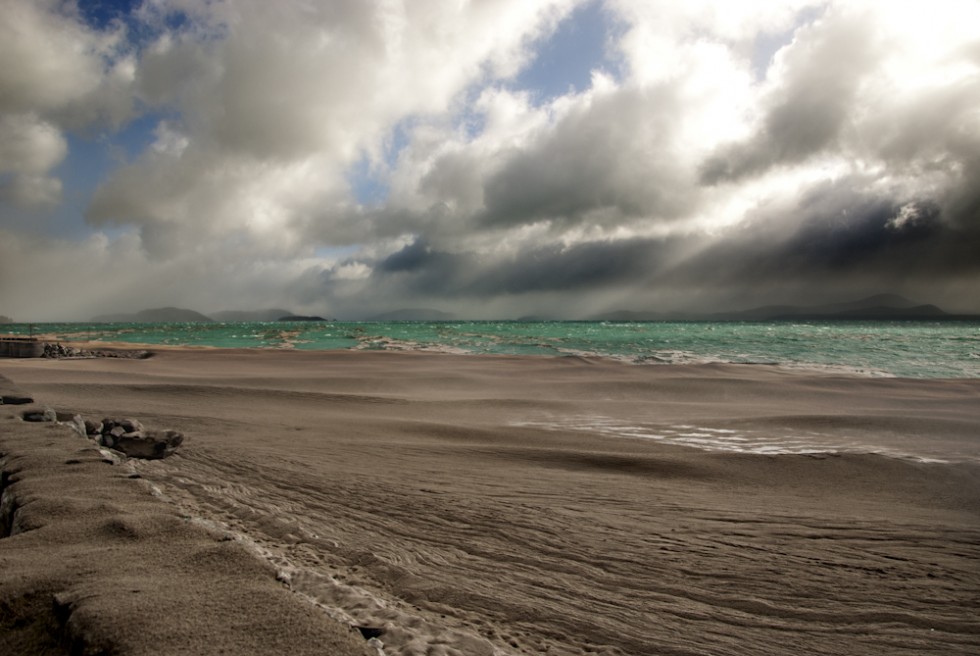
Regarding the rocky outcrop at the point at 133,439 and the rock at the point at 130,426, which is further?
the rock at the point at 130,426

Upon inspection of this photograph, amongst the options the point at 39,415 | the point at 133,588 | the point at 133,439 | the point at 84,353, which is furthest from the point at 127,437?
the point at 84,353

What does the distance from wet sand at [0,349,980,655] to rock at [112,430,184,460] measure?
0.24 metres

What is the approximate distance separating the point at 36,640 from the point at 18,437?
4.70m

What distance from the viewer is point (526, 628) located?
11.4ft

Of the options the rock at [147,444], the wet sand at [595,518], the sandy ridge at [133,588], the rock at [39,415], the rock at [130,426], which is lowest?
the wet sand at [595,518]

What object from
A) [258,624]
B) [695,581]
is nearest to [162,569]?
[258,624]

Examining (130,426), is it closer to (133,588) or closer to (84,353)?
(133,588)

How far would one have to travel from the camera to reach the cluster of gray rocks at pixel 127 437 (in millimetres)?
7327

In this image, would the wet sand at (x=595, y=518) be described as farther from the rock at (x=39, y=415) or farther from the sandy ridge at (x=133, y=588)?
the rock at (x=39, y=415)

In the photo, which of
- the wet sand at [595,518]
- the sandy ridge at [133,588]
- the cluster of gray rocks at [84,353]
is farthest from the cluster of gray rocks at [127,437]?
the cluster of gray rocks at [84,353]

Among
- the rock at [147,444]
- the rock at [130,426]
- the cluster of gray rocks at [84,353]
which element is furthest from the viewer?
the cluster of gray rocks at [84,353]

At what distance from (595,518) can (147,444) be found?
6.27 metres

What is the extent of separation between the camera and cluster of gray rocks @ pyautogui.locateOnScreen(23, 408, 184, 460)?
24.0ft

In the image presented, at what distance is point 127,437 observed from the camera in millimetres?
7445
